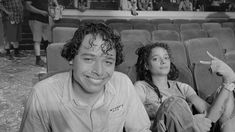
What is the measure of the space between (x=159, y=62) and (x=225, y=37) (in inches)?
87.0

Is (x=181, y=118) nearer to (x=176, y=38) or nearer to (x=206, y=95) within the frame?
(x=206, y=95)

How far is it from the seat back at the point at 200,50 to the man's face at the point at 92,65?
1.56 m

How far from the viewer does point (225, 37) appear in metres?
3.63

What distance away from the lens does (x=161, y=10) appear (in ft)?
23.2

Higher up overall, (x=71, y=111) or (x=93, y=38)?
(x=93, y=38)

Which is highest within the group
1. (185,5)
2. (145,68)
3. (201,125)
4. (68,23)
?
(185,5)

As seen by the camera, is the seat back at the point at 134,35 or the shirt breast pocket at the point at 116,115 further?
the seat back at the point at 134,35

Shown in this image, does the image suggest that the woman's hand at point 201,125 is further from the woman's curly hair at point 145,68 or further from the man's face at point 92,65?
the woman's curly hair at point 145,68

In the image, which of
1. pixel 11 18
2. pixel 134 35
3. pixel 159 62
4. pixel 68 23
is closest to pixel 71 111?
pixel 159 62

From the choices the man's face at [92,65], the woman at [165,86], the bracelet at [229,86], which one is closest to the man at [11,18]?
the woman at [165,86]

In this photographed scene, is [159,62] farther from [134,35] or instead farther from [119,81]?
[134,35]

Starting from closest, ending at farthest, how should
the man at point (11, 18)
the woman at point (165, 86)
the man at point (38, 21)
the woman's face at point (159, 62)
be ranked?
the woman at point (165, 86) < the woman's face at point (159, 62) < the man at point (38, 21) < the man at point (11, 18)

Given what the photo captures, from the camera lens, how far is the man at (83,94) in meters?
0.99

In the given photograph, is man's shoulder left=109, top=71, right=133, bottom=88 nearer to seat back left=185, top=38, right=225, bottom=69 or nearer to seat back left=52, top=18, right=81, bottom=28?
seat back left=185, top=38, right=225, bottom=69
